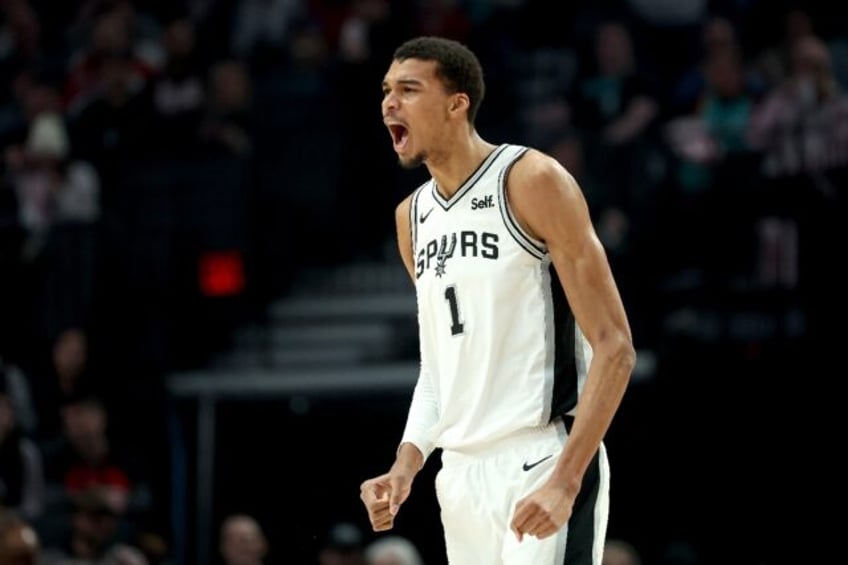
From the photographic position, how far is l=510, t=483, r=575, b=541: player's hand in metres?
5.02

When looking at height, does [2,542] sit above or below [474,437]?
below

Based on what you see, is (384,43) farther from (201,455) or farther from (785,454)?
(785,454)

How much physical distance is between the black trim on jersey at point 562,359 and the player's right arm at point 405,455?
540 millimetres

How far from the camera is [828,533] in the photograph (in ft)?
32.0

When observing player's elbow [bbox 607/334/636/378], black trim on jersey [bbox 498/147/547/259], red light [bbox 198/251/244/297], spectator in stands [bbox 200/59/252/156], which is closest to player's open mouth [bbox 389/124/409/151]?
black trim on jersey [bbox 498/147/547/259]

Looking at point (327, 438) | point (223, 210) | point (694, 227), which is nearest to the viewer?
point (694, 227)

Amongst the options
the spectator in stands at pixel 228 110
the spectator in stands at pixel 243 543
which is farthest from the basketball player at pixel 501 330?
the spectator in stands at pixel 228 110

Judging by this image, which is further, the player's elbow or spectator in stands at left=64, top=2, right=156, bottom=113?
spectator in stands at left=64, top=2, right=156, bottom=113

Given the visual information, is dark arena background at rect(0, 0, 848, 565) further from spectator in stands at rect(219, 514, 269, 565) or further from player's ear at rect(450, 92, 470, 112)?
player's ear at rect(450, 92, 470, 112)

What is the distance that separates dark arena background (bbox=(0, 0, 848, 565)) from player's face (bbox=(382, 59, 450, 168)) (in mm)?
4768

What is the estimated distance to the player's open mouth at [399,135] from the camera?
18.5ft

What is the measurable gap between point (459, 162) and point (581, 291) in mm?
684

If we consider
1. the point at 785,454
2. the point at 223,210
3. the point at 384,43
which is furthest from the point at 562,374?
the point at 384,43

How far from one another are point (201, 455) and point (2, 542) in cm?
470
